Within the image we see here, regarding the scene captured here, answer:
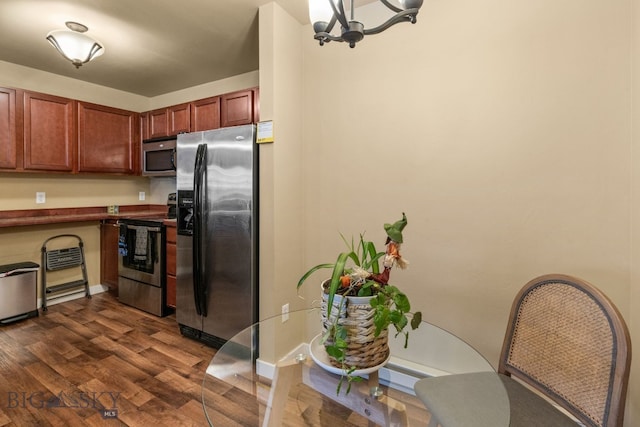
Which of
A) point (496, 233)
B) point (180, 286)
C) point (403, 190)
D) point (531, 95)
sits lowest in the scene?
point (180, 286)

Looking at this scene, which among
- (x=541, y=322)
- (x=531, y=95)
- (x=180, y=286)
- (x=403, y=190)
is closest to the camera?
(x=541, y=322)

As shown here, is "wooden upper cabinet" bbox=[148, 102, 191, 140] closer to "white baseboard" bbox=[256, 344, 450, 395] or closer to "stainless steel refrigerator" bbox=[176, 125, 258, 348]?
"stainless steel refrigerator" bbox=[176, 125, 258, 348]

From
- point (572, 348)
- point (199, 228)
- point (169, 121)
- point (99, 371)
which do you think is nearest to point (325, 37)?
point (572, 348)

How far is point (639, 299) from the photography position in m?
1.46

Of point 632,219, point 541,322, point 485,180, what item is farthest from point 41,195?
point 632,219

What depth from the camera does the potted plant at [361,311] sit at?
3.30 ft

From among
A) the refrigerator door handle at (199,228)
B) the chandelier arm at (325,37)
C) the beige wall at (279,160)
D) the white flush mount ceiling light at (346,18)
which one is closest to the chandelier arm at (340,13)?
the white flush mount ceiling light at (346,18)

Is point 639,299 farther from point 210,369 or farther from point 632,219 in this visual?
point 210,369

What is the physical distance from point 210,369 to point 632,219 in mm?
2039

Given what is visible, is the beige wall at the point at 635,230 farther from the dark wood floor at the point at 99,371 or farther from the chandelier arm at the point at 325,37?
the dark wood floor at the point at 99,371

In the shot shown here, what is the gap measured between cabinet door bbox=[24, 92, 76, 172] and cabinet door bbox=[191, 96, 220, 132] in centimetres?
126

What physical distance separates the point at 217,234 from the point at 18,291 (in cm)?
217

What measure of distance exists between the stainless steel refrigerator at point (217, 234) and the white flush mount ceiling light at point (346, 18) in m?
1.12

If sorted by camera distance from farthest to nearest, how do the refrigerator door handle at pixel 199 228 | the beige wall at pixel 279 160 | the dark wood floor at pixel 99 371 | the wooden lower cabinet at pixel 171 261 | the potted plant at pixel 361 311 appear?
the wooden lower cabinet at pixel 171 261 < the refrigerator door handle at pixel 199 228 < the beige wall at pixel 279 160 < the dark wood floor at pixel 99 371 < the potted plant at pixel 361 311
